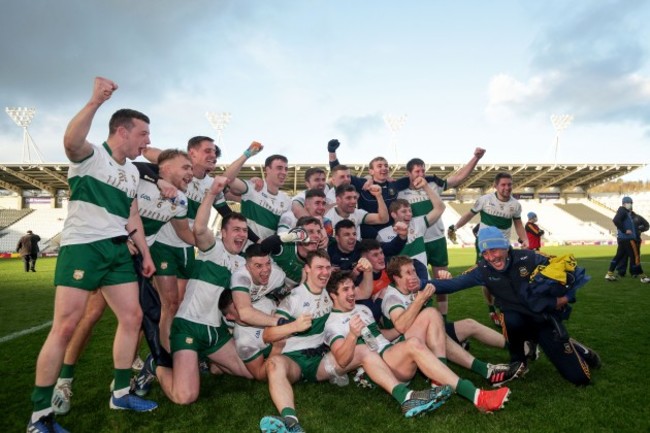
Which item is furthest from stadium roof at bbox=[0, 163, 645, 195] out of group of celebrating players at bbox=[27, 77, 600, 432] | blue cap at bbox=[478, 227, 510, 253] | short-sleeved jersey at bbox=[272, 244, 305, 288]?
blue cap at bbox=[478, 227, 510, 253]

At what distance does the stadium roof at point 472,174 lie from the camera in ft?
135

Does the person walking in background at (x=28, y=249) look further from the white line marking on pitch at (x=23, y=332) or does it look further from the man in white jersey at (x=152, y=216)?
the man in white jersey at (x=152, y=216)

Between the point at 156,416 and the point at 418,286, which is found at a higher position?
the point at 418,286

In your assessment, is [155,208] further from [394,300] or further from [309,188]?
[394,300]

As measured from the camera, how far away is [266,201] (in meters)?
6.23

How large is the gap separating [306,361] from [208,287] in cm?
123

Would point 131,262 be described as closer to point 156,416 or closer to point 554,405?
point 156,416

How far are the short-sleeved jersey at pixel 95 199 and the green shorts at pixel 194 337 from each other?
115 cm

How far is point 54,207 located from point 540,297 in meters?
51.7

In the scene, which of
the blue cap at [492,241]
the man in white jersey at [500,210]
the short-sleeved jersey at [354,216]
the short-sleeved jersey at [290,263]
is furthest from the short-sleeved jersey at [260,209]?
the man in white jersey at [500,210]

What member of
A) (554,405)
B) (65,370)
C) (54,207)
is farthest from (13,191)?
(554,405)

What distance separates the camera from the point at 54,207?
→ 4569 cm

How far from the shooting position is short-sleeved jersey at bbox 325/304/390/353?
4.04 metres

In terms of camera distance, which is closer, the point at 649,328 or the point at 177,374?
the point at 177,374
